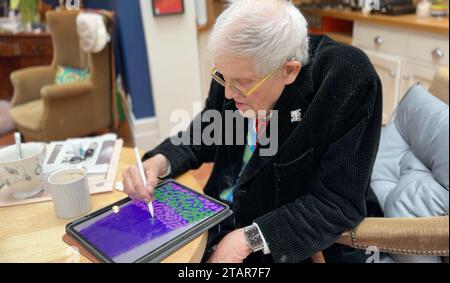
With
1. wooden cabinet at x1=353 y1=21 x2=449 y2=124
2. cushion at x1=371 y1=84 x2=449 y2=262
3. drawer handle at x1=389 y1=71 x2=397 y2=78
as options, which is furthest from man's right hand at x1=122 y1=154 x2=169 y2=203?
drawer handle at x1=389 y1=71 x2=397 y2=78

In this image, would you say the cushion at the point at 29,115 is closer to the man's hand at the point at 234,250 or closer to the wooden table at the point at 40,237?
the wooden table at the point at 40,237

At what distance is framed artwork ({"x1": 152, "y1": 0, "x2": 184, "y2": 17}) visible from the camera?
249 cm

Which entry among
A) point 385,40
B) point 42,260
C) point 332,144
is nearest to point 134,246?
point 42,260

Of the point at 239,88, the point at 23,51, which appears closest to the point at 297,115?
the point at 239,88

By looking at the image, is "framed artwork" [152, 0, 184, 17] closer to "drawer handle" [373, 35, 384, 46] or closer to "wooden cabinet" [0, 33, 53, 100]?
"drawer handle" [373, 35, 384, 46]

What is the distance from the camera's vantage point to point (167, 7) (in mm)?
2516

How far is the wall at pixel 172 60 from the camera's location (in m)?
2.56

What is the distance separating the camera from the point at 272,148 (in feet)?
3.32

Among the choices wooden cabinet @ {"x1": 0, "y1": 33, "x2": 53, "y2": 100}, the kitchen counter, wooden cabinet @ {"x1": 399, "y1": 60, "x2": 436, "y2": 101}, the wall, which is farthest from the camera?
wooden cabinet @ {"x1": 0, "y1": 33, "x2": 53, "y2": 100}

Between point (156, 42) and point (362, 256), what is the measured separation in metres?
2.00

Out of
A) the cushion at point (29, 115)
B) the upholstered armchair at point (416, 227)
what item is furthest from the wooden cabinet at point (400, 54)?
the cushion at point (29, 115)

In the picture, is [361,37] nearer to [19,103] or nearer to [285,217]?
[285,217]

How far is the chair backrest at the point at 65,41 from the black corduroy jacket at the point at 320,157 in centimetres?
220

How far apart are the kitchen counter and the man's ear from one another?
5.25ft
